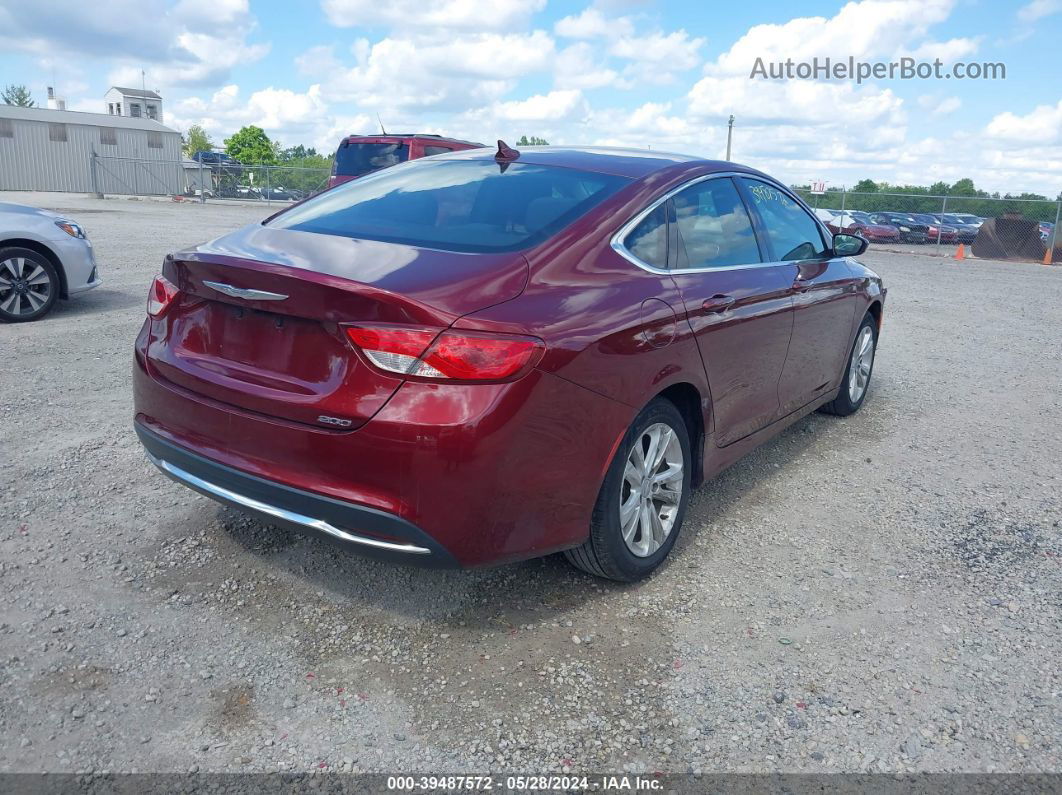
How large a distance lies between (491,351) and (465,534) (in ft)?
1.89

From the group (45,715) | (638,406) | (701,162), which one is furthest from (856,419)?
(45,715)

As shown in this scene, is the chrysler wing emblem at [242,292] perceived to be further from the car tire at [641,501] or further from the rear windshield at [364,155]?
the rear windshield at [364,155]

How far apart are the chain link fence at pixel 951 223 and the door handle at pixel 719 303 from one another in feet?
69.5

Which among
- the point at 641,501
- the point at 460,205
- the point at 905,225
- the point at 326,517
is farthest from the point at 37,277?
the point at 905,225

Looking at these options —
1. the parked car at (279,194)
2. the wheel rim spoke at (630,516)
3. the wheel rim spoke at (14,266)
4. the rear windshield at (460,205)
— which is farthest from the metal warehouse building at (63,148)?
the wheel rim spoke at (630,516)

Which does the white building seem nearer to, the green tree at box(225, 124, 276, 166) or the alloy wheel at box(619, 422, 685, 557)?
the green tree at box(225, 124, 276, 166)

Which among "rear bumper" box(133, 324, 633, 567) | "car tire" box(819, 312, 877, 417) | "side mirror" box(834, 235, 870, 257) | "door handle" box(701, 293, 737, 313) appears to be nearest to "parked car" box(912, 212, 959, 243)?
"car tire" box(819, 312, 877, 417)

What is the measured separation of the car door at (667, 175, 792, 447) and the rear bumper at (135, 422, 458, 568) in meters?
1.48

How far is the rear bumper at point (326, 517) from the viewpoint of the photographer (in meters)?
2.65

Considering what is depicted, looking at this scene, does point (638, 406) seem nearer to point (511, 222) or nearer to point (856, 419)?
point (511, 222)

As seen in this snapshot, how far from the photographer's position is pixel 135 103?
88.9 metres

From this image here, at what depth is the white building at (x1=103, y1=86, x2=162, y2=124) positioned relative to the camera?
88.4m

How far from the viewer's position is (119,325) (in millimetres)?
7898

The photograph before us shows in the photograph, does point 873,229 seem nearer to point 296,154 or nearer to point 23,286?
point 23,286
